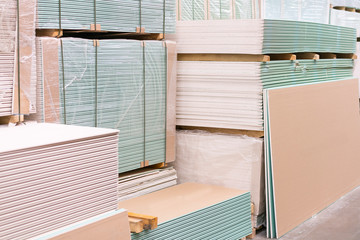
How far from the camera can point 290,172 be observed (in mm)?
5906

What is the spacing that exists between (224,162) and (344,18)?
6090 millimetres

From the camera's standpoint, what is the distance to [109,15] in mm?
4852

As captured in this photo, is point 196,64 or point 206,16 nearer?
point 196,64

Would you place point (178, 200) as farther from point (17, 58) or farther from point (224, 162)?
point (17, 58)

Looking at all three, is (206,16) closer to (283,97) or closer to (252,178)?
(283,97)

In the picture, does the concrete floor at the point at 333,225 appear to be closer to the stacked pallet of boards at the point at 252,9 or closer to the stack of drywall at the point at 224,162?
the stack of drywall at the point at 224,162

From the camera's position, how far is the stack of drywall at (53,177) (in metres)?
3.06

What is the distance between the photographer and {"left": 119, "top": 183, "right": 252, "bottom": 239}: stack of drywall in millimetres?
4594

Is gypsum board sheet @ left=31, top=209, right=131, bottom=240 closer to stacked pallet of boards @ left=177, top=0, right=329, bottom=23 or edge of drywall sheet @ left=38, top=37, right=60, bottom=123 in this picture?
edge of drywall sheet @ left=38, top=37, right=60, bottom=123

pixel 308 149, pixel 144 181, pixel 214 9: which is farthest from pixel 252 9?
pixel 144 181

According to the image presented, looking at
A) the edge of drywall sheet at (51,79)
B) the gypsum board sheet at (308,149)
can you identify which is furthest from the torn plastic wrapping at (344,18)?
the edge of drywall sheet at (51,79)

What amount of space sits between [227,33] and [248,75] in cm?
52

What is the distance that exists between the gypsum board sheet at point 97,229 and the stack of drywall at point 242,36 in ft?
8.76

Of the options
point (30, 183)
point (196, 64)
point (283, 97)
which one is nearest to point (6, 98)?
point (30, 183)
